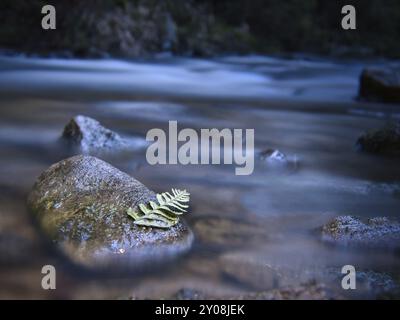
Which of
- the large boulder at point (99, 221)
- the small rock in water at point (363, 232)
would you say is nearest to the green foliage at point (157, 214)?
the large boulder at point (99, 221)

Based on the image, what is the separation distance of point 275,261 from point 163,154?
2694 millimetres

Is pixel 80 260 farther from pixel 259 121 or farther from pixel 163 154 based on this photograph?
pixel 259 121

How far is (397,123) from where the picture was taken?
568 cm

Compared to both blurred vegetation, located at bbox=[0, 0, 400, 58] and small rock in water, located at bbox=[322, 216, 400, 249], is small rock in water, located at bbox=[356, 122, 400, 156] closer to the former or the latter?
small rock in water, located at bbox=[322, 216, 400, 249]

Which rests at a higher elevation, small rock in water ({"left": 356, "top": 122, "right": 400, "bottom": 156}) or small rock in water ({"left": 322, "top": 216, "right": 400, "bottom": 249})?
small rock in water ({"left": 356, "top": 122, "right": 400, "bottom": 156})

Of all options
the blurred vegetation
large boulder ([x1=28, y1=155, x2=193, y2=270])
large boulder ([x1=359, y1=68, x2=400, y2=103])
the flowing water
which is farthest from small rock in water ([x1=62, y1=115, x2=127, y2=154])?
the blurred vegetation

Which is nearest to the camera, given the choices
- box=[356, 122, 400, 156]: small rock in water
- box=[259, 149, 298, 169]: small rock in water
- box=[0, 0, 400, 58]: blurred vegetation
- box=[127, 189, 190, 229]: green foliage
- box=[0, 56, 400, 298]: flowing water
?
box=[0, 56, 400, 298]: flowing water

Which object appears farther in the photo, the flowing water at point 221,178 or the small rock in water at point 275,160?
the small rock in water at point 275,160

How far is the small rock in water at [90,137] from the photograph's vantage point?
207 inches

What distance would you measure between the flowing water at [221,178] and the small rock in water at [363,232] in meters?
0.08

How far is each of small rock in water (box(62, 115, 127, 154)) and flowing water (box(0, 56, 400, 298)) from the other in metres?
0.21

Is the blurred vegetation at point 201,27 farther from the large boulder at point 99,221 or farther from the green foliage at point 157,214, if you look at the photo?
the green foliage at point 157,214

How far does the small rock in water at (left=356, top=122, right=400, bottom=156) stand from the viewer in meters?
5.56
